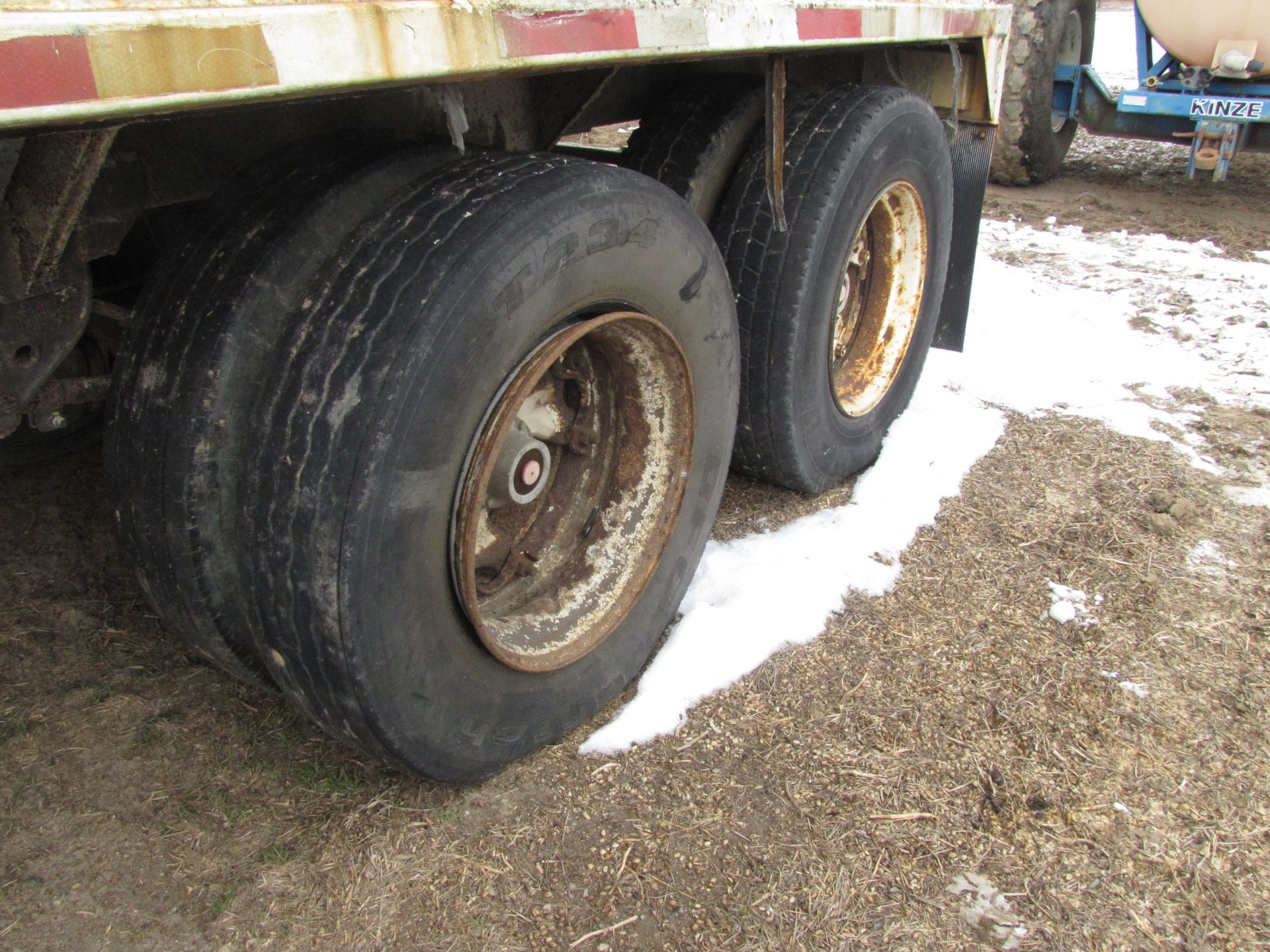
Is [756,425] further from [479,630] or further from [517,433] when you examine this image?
[479,630]

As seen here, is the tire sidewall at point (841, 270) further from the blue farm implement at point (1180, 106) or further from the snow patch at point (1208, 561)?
the blue farm implement at point (1180, 106)

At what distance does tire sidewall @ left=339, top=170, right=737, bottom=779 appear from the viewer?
143cm

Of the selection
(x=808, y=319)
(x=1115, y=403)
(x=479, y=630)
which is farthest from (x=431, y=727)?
(x=1115, y=403)

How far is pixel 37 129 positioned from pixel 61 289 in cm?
48

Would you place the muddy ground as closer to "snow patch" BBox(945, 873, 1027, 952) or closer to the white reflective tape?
"snow patch" BBox(945, 873, 1027, 952)

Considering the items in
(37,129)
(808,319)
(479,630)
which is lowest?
(479,630)

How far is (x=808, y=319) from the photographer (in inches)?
101

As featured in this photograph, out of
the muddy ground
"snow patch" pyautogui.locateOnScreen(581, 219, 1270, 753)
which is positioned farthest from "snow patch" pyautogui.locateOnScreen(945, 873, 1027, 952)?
"snow patch" pyautogui.locateOnScreen(581, 219, 1270, 753)

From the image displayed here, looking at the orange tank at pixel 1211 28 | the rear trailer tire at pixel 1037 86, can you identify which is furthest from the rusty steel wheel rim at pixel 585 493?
the orange tank at pixel 1211 28

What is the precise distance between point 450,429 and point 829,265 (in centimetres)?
144

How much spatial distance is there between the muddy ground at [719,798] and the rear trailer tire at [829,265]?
57 cm

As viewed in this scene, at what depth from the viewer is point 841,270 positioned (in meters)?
2.65

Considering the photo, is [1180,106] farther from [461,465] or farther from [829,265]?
[461,465]

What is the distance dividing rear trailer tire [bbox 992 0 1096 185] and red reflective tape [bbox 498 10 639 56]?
5884 millimetres
